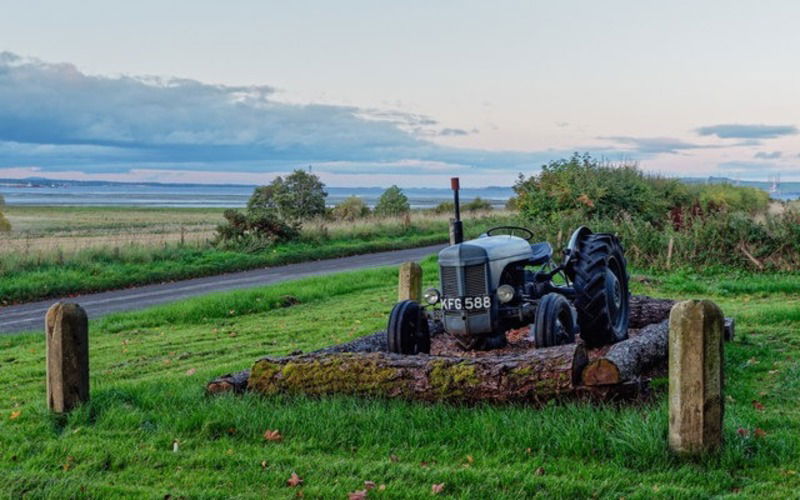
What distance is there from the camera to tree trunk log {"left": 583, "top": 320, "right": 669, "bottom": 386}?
691 centimetres

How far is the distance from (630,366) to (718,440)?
5.65 ft

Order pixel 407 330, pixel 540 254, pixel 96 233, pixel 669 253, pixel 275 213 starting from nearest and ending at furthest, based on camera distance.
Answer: pixel 407 330
pixel 540 254
pixel 669 253
pixel 275 213
pixel 96 233

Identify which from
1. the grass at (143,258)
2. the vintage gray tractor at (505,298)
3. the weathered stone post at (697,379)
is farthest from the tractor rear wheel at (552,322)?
the grass at (143,258)

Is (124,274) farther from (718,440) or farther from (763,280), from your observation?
(718,440)

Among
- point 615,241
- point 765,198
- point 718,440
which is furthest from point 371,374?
point 765,198

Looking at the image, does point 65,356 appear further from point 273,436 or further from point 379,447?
point 379,447

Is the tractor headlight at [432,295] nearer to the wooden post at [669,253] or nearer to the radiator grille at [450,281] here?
the radiator grille at [450,281]

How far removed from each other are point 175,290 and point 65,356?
15.1 metres

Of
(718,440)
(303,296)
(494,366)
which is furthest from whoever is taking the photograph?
(303,296)

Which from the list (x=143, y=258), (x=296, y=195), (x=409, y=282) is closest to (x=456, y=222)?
(x=409, y=282)

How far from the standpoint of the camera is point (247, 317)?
16.3m

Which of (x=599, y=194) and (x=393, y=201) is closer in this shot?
(x=599, y=194)

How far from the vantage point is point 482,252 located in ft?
29.3

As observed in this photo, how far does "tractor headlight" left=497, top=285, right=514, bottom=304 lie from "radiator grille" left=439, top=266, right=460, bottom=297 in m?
0.44
